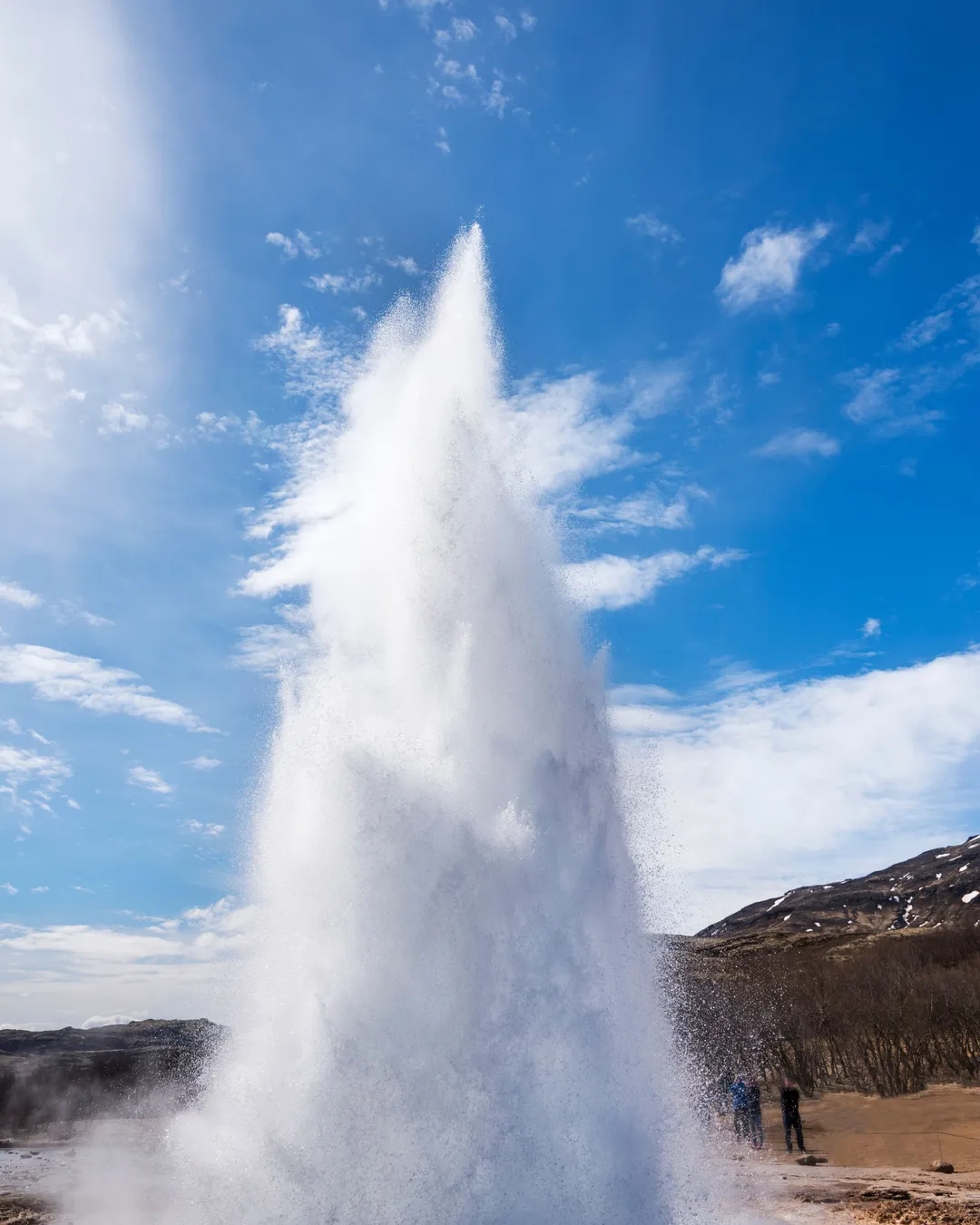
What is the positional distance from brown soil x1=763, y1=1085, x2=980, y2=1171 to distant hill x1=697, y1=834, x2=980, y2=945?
77.2m

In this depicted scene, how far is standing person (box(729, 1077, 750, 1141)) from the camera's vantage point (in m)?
27.8

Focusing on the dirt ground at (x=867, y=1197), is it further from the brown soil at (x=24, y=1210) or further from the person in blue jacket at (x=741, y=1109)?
the brown soil at (x=24, y=1210)

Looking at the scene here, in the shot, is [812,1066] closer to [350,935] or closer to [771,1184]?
[771,1184]

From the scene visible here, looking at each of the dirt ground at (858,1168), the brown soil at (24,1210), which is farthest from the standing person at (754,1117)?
the brown soil at (24,1210)

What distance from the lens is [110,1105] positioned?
7844 centimetres

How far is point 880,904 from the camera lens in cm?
14612

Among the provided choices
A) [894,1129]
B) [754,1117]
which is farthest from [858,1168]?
[894,1129]

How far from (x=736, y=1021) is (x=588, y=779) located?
4714 cm

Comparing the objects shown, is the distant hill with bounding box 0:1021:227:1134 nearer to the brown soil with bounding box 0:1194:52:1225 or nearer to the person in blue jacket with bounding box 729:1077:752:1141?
the brown soil with bounding box 0:1194:52:1225

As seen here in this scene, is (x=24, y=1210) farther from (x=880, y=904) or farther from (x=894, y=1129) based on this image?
(x=880, y=904)

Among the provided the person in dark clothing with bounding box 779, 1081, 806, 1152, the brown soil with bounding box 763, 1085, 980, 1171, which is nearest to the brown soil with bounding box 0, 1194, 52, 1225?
the brown soil with bounding box 763, 1085, 980, 1171

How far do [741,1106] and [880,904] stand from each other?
135 m

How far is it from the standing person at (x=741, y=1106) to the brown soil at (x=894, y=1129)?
4.19ft

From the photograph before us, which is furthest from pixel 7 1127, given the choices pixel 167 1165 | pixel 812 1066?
pixel 812 1066
